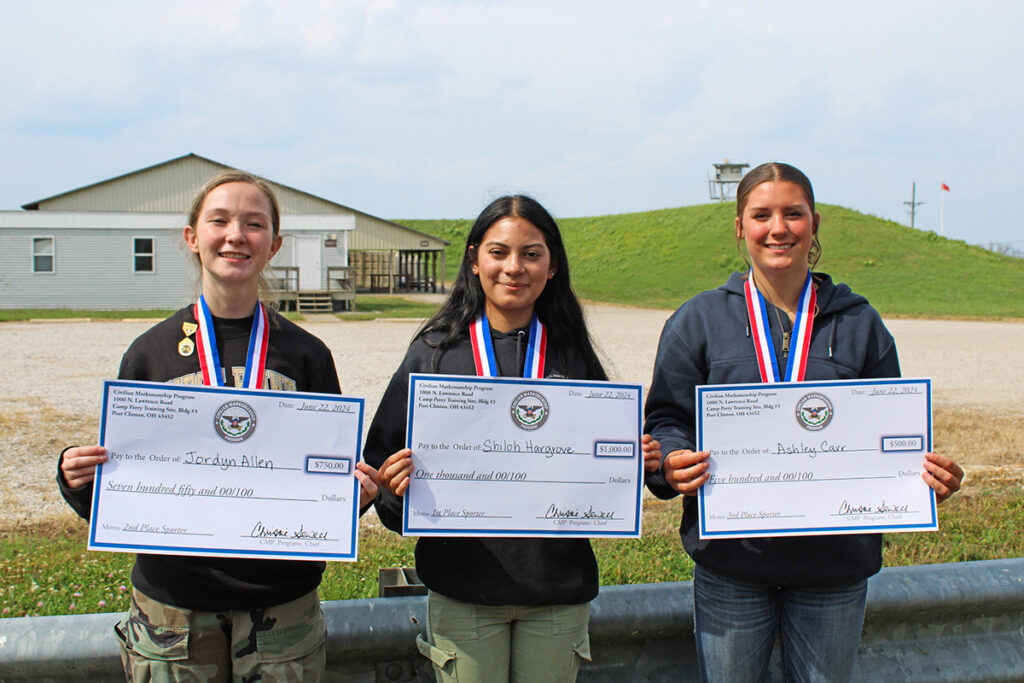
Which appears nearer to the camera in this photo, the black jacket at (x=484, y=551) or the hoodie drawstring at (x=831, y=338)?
the black jacket at (x=484, y=551)

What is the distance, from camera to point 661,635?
281 centimetres

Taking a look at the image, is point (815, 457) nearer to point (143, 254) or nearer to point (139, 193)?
point (143, 254)

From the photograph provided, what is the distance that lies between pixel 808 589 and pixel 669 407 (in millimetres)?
733

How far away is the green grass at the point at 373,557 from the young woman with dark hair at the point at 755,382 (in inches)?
63.4

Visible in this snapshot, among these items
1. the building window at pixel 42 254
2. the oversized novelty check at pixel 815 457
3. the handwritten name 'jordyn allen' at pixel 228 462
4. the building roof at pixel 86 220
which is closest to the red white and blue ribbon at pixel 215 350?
the handwritten name 'jordyn allen' at pixel 228 462

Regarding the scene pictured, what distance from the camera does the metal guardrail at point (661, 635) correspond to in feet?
8.02

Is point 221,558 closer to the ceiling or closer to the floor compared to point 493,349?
closer to the floor

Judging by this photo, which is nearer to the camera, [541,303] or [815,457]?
[815,457]

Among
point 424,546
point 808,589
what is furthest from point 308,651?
point 808,589

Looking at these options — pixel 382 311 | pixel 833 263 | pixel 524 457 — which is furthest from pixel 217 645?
pixel 833 263

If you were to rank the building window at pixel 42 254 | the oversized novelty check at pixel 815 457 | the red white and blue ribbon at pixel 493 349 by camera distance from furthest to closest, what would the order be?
the building window at pixel 42 254
the red white and blue ribbon at pixel 493 349
the oversized novelty check at pixel 815 457

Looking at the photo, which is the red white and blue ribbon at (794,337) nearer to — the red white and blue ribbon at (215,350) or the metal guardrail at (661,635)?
the metal guardrail at (661,635)

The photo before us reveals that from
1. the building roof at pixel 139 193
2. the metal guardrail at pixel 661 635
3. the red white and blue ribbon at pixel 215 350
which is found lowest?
the metal guardrail at pixel 661 635

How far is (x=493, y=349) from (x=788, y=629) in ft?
4.43
